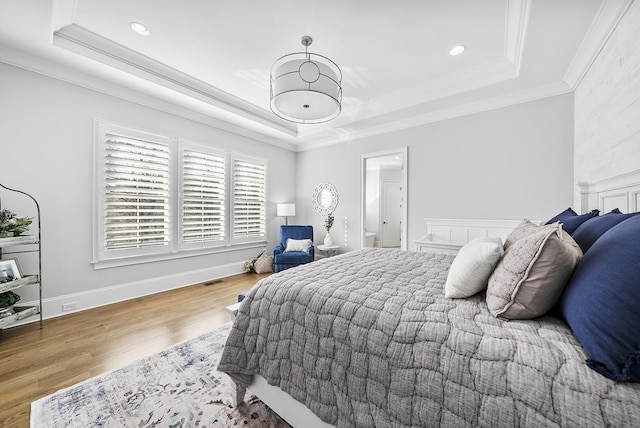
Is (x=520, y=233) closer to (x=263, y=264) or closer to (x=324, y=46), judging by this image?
(x=324, y=46)

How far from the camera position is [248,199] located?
4.79 meters

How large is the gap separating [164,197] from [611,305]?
4.27 m

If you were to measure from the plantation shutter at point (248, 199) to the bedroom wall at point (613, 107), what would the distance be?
4.60 m

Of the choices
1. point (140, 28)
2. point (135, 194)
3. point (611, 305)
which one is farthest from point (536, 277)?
point (135, 194)

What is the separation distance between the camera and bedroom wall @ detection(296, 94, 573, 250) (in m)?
2.99

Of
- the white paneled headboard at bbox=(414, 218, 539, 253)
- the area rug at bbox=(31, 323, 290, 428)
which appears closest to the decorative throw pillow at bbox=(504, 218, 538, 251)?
the white paneled headboard at bbox=(414, 218, 539, 253)

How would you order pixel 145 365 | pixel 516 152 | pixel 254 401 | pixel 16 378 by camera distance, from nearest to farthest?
pixel 254 401 → pixel 16 378 → pixel 145 365 → pixel 516 152

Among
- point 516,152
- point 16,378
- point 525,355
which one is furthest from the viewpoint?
point 516,152

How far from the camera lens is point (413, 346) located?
92 centimetres

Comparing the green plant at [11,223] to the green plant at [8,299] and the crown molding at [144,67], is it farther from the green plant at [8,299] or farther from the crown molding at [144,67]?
the crown molding at [144,67]

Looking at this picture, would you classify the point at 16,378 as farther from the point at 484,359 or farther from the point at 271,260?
the point at 271,260

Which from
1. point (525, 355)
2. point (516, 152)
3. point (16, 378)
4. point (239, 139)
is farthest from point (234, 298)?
point (516, 152)

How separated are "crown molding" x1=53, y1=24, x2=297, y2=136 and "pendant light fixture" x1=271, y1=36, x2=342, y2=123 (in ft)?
5.37

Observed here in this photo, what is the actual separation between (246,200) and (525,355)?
454 centimetres
